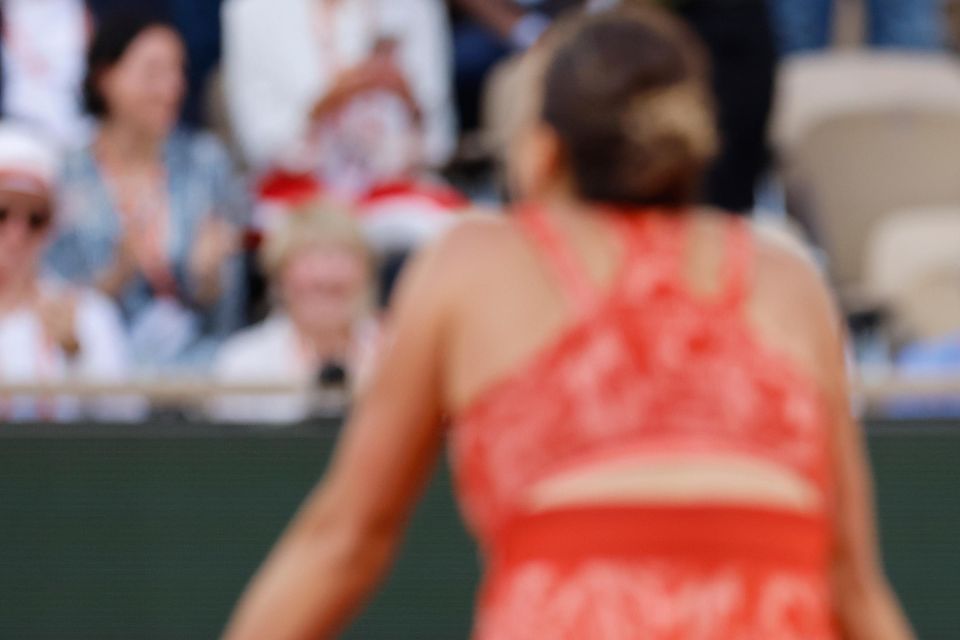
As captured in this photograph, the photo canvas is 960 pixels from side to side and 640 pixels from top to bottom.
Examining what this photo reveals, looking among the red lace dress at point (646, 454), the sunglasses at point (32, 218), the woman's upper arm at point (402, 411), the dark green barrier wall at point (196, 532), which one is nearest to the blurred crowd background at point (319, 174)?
the sunglasses at point (32, 218)

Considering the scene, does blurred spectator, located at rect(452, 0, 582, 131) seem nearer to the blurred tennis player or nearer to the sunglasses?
the sunglasses

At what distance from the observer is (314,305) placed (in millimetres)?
5301

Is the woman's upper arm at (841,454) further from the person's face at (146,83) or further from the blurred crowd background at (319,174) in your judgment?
the person's face at (146,83)

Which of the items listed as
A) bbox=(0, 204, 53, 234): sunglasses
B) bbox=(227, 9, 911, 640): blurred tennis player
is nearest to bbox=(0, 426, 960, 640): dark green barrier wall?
bbox=(0, 204, 53, 234): sunglasses

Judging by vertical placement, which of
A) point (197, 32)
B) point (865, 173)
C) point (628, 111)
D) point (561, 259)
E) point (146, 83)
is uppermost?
point (628, 111)

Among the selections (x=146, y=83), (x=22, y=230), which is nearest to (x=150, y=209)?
(x=146, y=83)

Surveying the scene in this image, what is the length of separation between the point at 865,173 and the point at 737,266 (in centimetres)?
469

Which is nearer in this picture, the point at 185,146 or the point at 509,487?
the point at 509,487

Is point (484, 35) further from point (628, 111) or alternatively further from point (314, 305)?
point (628, 111)

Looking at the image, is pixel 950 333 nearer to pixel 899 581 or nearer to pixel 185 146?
pixel 899 581

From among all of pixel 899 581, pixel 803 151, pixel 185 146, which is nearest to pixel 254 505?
pixel 899 581

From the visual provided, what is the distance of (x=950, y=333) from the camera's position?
5781 millimetres

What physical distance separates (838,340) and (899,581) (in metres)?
2.23

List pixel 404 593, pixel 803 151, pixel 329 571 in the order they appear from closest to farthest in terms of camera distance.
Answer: pixel 329 571 < pixel 404 593 < pixel 803 151
